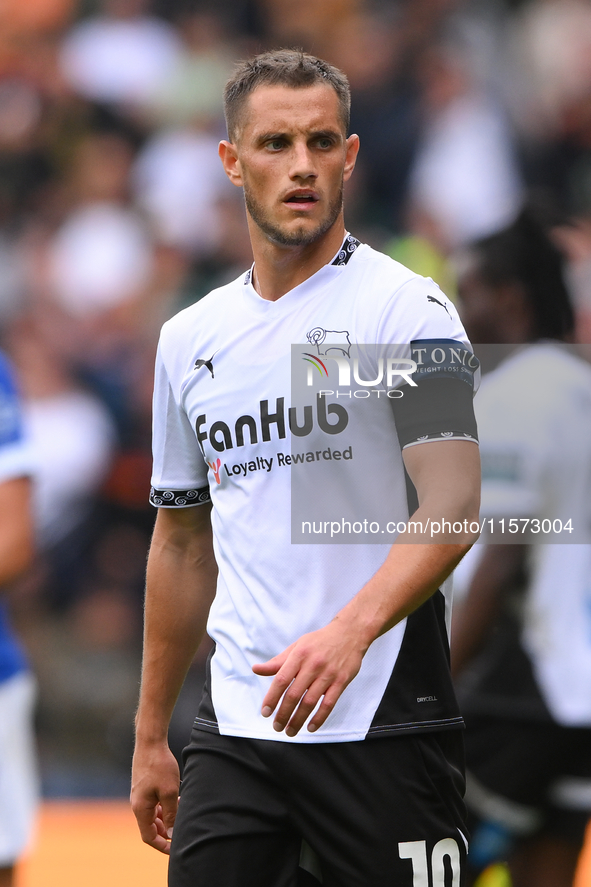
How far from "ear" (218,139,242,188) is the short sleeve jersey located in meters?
1.23

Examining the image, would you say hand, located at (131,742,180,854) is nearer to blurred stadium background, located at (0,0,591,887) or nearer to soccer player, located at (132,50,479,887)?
soccer player, located at (132,50,479,887)

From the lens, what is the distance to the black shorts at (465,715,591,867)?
3787mm

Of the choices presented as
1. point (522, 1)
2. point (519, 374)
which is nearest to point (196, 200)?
point (522, 1)

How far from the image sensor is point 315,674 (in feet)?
6.73

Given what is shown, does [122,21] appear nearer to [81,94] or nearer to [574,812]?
[81,94]

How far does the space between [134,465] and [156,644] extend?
4519 mm

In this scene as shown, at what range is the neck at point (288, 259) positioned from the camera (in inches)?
105

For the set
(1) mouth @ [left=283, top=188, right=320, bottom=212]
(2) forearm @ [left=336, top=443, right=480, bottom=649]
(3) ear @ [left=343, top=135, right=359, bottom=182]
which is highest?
(3) ear @ [left=343, top=135, right=359, bottom=182]

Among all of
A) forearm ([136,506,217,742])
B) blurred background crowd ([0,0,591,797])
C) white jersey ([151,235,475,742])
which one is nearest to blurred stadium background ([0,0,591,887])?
blurred background crowd ([0,0,591,797])

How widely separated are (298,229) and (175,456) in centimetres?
62

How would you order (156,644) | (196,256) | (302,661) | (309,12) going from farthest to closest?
(309,12) < (196,256) < (156,644) < (302,661)

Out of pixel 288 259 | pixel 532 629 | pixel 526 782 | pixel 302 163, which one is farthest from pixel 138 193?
pixel 302 163

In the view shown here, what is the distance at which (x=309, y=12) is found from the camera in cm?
842

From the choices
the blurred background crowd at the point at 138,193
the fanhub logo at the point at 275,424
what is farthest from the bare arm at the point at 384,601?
the blurred background crowd at the point at 138,193
